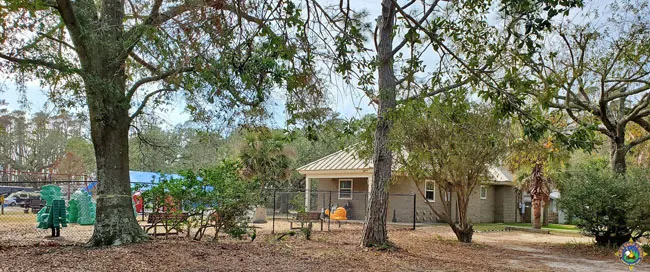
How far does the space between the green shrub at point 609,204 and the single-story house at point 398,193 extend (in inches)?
272

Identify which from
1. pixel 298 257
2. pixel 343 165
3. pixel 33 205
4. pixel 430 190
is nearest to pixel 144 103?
pixel 298 257

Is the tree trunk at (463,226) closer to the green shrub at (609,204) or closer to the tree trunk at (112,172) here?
the green shrub at (609,204)

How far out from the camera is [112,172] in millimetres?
11500

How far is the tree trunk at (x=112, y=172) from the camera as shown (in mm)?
11148

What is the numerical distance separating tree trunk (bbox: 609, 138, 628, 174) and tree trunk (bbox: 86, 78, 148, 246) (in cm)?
1606

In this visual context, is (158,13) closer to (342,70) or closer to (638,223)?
(342,70)

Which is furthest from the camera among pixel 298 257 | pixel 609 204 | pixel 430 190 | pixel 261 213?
pixel 430 190

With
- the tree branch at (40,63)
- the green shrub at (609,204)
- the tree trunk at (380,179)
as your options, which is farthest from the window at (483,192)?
the tree branch at (40,63)

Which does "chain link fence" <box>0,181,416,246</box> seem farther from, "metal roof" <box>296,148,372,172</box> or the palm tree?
the palm tree

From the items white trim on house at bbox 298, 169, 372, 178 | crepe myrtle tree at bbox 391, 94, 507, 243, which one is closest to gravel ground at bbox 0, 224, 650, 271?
crepe myrtle tree at bbox 391, 94, 507, 243

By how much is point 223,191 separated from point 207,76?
579cm

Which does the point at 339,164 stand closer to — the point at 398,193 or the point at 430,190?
the point at 398,193

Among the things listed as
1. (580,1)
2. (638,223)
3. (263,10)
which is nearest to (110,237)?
(263,10)

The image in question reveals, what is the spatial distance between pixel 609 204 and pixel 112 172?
1422 cm
